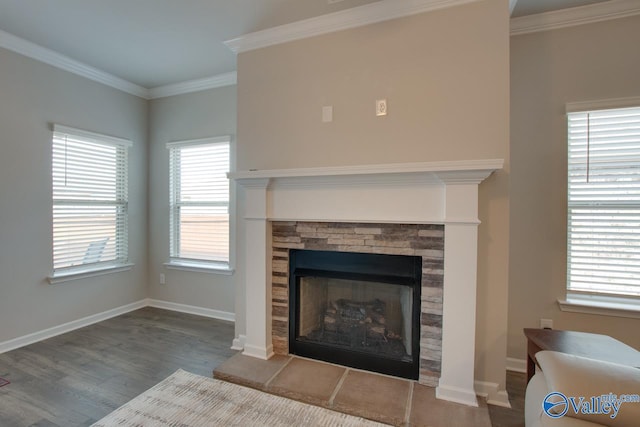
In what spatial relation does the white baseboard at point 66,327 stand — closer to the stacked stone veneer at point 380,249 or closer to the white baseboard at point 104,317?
the white baseboard at point 104,317

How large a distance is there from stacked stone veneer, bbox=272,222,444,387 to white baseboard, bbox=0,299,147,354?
7.80ft

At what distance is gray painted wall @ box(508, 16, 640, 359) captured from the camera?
218cm

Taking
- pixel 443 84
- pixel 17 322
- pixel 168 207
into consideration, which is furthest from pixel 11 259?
pixel 443 84

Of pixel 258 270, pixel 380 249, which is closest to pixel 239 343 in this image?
pixel 258 270

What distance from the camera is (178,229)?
378 centimetres

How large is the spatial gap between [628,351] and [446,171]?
4.46 feet

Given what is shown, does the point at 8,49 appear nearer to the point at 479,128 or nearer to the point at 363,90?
the point at 363,90

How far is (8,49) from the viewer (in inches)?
105

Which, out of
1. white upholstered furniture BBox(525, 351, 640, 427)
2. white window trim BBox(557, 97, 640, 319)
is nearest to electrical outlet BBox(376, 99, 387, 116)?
white window trim BBox(557, 97, 640, 319)

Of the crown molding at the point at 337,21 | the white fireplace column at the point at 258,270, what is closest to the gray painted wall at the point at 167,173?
the crown molding at the point at 337,21

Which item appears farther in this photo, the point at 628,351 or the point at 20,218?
the point at 20,218

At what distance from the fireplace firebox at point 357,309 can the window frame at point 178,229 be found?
1.31 metres

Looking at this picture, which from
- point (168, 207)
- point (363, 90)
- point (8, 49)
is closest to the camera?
point (363, 90)

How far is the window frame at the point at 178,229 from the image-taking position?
11.3 ft
